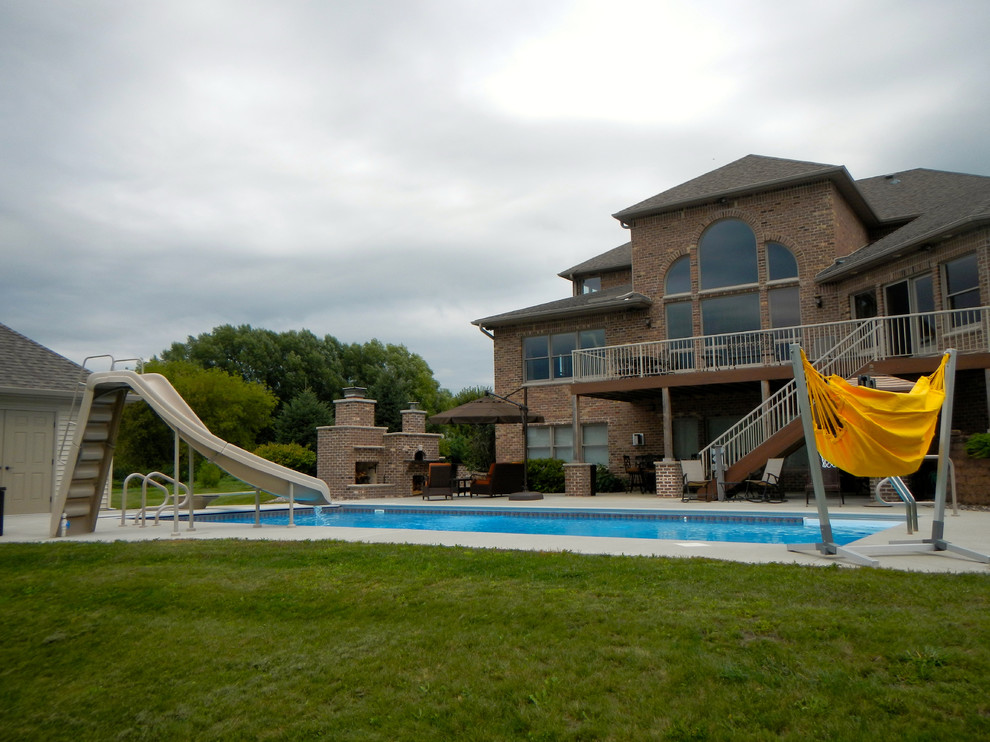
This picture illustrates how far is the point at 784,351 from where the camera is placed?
58.4 ft

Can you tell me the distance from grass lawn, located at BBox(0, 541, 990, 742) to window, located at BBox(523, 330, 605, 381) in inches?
644

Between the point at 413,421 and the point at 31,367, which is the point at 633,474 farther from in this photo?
the point at 31,367

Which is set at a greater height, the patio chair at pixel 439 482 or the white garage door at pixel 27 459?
the white garage door at pixel 27 459

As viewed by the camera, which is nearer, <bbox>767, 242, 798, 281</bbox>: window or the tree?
<bbox>767, 242, 798, 281</bbox>: window

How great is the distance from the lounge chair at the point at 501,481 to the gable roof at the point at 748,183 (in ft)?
27.3

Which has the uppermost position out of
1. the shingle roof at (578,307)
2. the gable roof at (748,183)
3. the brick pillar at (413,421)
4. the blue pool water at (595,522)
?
the gable roof at (748,183)

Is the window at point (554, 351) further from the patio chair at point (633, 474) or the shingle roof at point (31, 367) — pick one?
the shingle roof at point (31, 367)

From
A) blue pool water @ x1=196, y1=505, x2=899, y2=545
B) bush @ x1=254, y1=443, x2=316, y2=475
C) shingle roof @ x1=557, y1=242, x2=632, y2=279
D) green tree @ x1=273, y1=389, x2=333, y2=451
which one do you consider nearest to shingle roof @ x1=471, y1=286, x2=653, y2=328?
shingle roof @ x1=557, y1=242, x2=632, y2=279

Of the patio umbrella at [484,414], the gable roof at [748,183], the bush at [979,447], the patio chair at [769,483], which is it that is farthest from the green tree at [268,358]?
the bush at [979,447]

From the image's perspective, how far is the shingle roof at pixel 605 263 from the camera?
2419 centimetres

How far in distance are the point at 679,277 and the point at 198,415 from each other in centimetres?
2365

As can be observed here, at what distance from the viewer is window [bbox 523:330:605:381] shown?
72.5ft

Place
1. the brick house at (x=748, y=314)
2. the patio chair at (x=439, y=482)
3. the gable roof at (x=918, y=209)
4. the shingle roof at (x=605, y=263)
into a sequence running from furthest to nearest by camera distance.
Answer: the shingle roof at (x=605, y=263) < the patio chair at (x=439, y=482) < the brick house at (x=748, y=314) < the gable roof at (x=918, y=209)

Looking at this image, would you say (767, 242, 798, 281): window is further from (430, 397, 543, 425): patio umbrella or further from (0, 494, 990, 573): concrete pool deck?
(430, 397, 543, 425): patio umbrella
